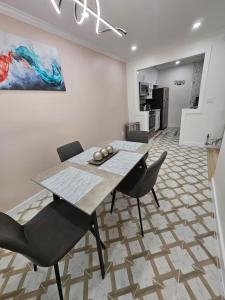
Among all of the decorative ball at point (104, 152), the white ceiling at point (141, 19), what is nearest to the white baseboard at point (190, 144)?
the white ceiling at point (141, 19)

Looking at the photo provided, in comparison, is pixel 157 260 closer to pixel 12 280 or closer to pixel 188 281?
pixel 188 281

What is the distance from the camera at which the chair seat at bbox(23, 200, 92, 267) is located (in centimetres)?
84

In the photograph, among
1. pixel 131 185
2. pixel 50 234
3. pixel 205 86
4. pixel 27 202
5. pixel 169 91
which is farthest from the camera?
pixel 169 91

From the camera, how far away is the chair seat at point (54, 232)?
2.75ft

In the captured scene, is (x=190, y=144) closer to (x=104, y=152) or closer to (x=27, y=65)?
(x=104, y=152)

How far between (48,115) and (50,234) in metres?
1.72

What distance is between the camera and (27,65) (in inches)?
70.3

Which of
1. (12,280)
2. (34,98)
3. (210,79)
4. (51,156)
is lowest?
(12,280)

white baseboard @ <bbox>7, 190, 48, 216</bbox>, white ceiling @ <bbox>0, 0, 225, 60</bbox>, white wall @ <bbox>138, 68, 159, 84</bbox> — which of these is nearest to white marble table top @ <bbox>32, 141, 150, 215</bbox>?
white baseboard @ <bbox>7, 190, 48, 216</bbox>

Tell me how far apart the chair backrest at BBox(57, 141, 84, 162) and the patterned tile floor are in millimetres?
846

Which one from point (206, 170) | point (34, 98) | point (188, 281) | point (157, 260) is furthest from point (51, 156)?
point (206, 170)

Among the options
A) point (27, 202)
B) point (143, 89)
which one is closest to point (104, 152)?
point (27, 202)

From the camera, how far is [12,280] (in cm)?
115

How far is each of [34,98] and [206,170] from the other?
10.1 ft
